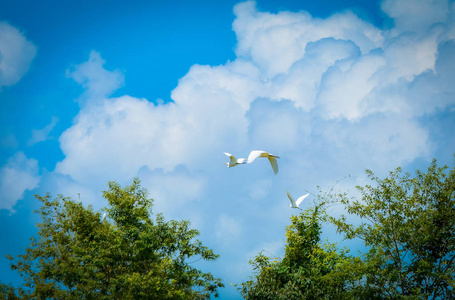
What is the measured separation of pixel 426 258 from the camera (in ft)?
34.0

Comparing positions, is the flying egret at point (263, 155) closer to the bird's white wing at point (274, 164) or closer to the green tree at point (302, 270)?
the bird's white wing at point (274, 164)

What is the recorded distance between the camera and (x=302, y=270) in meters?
11.7

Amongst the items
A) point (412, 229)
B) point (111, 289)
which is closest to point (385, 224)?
point (412, 229)

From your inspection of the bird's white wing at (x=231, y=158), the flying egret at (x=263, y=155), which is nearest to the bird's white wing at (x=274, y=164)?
the flying egret at (x=263, y=155)

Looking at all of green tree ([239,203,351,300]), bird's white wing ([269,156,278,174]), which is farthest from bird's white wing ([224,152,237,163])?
green tree ([239,203,351,300])

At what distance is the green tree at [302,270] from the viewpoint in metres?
11.1

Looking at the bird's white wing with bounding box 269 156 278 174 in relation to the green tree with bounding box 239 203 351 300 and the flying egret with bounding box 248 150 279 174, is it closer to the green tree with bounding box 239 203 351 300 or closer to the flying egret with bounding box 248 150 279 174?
the flying egret with bounding box 248 150 279 174

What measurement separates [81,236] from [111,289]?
278cm

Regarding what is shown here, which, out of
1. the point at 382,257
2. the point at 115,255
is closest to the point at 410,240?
the point at 382,257

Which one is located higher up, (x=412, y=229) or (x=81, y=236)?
(x=81, y=236)

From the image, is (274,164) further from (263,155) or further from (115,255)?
(115,255)

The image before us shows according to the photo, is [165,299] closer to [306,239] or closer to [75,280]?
[75,280]

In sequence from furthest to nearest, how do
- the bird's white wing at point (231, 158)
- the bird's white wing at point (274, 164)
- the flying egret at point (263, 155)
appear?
the bird's white wing at point (274, 164), the bird's white wing at point (231, 158), the flying egret at point (263, 155)

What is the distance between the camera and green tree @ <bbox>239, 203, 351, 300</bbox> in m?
11.1
